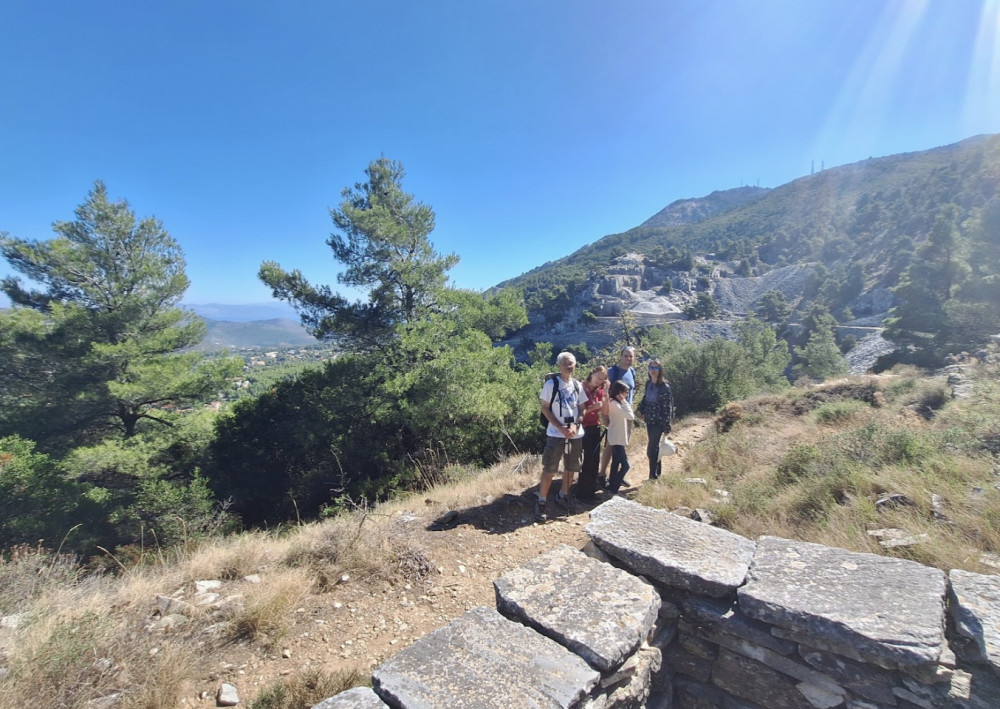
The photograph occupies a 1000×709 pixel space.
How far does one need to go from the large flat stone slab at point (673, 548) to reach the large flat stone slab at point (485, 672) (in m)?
0.89

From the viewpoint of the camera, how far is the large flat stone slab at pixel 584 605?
196 centimetres

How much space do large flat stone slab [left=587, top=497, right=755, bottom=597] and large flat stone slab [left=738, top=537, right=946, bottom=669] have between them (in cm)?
12

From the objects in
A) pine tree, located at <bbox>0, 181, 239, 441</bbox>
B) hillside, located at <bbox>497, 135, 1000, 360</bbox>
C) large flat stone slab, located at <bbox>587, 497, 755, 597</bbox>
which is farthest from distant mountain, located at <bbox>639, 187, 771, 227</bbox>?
large flat stone slab, located at <bbox>587, 497, 755, 597</bbox>

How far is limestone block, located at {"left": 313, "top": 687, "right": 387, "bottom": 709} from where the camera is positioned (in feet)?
5.66

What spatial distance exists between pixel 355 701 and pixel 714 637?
6.61ft

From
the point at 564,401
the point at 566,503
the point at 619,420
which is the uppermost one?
the point at 564,401

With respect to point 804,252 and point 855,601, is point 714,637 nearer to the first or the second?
point 855,601

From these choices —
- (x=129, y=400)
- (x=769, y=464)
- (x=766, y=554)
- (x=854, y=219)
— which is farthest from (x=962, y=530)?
(x=854, y=219)

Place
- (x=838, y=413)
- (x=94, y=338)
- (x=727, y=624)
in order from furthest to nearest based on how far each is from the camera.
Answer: (x=94, y=338), (x=838, y=413), (x=727, y=624)

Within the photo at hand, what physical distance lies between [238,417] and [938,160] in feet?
435

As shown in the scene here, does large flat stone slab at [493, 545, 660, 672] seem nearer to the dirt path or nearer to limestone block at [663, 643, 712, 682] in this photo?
limestone block at [663, 643, 712, 682]

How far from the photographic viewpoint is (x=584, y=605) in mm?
2199

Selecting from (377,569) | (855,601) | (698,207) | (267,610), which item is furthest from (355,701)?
(698,207)

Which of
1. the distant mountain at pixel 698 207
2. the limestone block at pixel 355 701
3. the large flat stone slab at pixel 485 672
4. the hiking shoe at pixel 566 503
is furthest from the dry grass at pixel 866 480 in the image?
the distant mountain at pixel 698 207
